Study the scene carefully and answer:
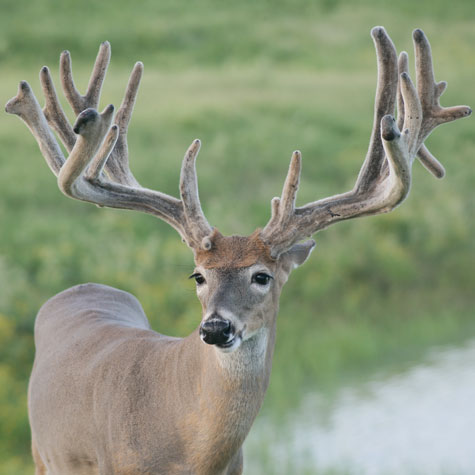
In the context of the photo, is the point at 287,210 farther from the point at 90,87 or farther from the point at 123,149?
the point at 90,87

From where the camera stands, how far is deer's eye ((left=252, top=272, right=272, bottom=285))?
14.6 feet

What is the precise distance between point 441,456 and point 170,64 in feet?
52.4

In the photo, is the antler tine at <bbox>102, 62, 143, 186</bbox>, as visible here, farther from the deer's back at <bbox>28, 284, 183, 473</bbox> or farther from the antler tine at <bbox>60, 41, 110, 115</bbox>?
the deer's back at <bbox>28, 284, 183, 473</bbox>

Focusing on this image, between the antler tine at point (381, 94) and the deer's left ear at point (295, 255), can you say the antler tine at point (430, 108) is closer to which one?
the antler tine at point (381, 94)

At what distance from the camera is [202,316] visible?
462 cm

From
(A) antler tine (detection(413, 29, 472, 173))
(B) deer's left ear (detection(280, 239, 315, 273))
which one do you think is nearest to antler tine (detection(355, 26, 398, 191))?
(A) antler tine (detection(413, 29, 472, 173))

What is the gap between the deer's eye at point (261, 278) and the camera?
4.46 m

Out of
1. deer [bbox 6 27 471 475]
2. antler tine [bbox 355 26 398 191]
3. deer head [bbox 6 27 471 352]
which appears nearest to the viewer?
deer head [bbox 6 27 471 352]

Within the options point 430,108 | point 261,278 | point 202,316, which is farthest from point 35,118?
point 430,108

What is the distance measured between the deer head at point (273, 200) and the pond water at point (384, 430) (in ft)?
13.8

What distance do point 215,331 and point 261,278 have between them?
1.55 ft

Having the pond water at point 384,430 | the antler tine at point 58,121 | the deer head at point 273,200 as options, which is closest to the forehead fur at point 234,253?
the deer head at point 273,200

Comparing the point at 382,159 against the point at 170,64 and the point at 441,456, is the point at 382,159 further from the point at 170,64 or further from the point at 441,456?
the point at 170,64

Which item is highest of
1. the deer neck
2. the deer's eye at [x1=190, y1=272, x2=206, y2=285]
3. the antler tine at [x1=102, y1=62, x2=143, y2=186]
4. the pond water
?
the antler tine at [x1=102, y1=62, x2=143, y2=186]
